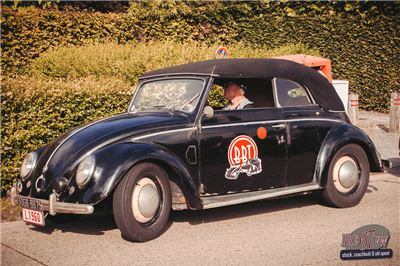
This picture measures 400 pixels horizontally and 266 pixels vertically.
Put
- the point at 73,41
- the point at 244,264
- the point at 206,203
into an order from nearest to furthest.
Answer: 1. the point at 244,264
2. the point at 206,203
3. the point at 73,41

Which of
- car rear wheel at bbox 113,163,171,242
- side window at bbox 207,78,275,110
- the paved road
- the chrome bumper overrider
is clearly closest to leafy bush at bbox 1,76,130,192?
the paved road

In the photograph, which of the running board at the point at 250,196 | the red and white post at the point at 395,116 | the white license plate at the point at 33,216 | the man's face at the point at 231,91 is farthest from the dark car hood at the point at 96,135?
the red and white post at the point at 395,116

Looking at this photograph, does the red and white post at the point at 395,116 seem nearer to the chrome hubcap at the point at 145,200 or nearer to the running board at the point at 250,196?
the running board at the point at 250,196

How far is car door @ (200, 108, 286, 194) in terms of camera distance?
5.98 m

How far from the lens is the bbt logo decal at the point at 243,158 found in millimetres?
6090

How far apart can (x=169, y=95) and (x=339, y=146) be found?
2274 millimetres

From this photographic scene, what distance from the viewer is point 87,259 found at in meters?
4.95

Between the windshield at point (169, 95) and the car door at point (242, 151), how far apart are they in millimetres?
365

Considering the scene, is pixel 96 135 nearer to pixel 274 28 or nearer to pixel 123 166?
pixel 123 166

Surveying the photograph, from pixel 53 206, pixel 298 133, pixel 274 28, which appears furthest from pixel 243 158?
pixel 274 28

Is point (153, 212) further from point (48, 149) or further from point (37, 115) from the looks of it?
point (37, 115)

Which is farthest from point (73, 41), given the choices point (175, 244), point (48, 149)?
point (175, 244)

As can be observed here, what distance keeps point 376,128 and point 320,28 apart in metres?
5.46

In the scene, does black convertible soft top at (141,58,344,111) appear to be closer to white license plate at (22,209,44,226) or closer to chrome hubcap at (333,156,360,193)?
chrome hubcap at (333,156,360,193)
